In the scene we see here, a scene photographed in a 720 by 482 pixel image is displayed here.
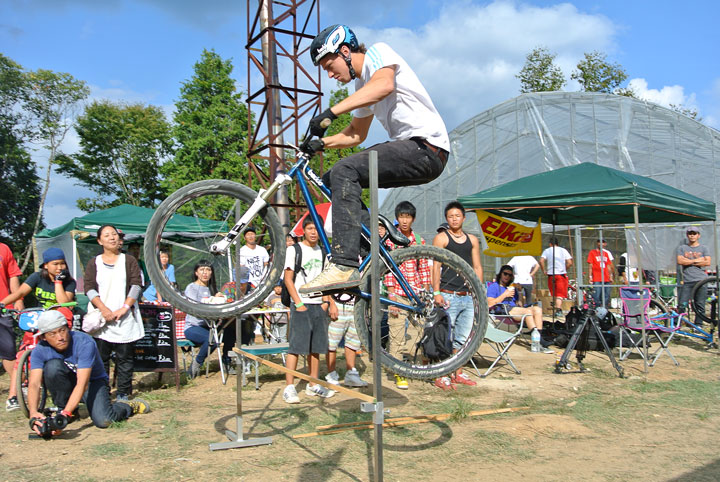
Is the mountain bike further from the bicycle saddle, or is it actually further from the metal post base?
the metal post base

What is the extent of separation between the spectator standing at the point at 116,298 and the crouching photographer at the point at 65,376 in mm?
480

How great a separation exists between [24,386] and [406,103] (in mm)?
5326

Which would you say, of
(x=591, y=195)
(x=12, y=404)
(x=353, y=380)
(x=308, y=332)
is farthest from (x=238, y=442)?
(x=591, y=195)

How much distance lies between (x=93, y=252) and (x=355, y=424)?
31.6 ft

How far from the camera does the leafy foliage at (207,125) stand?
25453 millimetres

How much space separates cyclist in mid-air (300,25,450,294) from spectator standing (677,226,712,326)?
907 cm

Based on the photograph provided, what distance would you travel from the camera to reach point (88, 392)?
546cm

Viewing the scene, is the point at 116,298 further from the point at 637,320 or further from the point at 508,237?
the point at 637,320

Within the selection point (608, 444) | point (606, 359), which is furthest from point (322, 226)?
point (606, 359)

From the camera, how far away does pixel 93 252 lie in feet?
41.1

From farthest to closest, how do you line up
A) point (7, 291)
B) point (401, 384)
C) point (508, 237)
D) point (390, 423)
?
point (508, 237), point (401, 384), point (7, 291), point (390, 423)

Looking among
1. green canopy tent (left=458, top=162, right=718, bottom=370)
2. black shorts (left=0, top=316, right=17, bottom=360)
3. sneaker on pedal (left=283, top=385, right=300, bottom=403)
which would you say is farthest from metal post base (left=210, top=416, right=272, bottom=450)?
green canopy tent (left=458, top=162, right=718, bottom=370)

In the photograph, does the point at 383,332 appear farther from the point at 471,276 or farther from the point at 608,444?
the point at 608,444

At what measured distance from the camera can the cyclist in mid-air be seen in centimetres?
334
